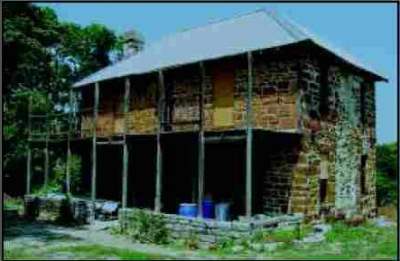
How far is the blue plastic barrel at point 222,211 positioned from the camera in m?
17.1

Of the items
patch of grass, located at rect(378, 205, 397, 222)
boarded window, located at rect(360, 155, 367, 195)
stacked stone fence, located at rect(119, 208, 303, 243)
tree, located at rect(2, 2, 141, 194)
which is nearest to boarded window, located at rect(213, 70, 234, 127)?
stacked stone fence, located at rect(119, 208, 303, 243)

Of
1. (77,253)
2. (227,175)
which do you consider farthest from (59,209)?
(77,253)

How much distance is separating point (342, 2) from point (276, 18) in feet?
18.9

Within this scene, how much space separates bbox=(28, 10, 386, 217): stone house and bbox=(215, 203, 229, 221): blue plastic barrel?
854 millimetres

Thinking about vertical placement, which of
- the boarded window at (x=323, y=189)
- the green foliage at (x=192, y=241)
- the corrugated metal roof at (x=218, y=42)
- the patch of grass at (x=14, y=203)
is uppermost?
the corrugated metal roof at (x=218, y=42)

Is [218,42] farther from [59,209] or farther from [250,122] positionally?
[59,209]

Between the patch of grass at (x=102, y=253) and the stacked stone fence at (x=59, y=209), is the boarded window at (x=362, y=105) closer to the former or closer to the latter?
the stacked stone fence at (x=59, y=209)

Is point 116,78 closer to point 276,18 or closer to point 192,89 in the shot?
point 192,89

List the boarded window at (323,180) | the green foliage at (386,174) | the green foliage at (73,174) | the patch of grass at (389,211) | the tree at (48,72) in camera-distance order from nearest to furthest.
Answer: the boarded window at (323,180), the patch of grass at (389,211), the green foliage at (386,174), the green foliage at (73,174), the tree at (48,72)

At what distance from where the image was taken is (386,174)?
87.9ft

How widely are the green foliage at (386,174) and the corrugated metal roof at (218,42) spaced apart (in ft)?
21.1

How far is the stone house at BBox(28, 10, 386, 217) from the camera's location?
17484 millimetres

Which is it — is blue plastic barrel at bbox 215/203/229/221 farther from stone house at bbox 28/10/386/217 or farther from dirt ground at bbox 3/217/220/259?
dirt ground at bbox 3/217/220/259

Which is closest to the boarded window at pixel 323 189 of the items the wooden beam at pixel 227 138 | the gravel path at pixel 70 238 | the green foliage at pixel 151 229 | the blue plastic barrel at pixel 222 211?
the blue plastic barrel at pixel 222 211
